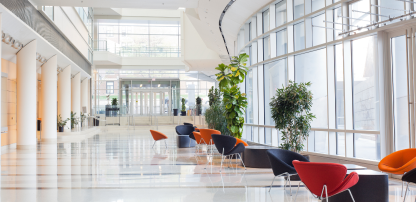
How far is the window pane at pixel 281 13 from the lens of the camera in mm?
8953

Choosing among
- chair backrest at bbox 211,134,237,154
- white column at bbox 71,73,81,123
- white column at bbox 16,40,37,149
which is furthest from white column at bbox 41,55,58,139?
chair backrest at bbox 211,134,237,154

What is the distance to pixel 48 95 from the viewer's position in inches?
516

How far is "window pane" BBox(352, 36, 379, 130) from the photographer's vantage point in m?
6.35

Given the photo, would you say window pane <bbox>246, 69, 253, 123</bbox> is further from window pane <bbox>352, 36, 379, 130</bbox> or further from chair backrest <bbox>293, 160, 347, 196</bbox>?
chair backrest <bbox>293, 160, 347, 196</bbox>

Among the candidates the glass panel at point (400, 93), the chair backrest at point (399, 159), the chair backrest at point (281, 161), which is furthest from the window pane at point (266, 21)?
the chair backrest at point (281, 161)

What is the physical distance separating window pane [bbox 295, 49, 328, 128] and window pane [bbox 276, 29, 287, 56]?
2.61ft

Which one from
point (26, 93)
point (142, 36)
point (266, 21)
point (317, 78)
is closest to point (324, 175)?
point (317, 78)

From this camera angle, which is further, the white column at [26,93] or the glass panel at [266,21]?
the white column at [26,93]

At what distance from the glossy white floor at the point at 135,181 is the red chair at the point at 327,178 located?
0.93 m

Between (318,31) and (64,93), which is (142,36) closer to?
(64,93)

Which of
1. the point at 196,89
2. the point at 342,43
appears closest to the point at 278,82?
the point at 342,43

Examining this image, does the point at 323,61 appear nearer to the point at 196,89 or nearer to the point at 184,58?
the point at 184,58

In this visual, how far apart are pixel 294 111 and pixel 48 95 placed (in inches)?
407

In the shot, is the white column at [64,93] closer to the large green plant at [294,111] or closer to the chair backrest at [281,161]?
the large green plant at [294,111]
